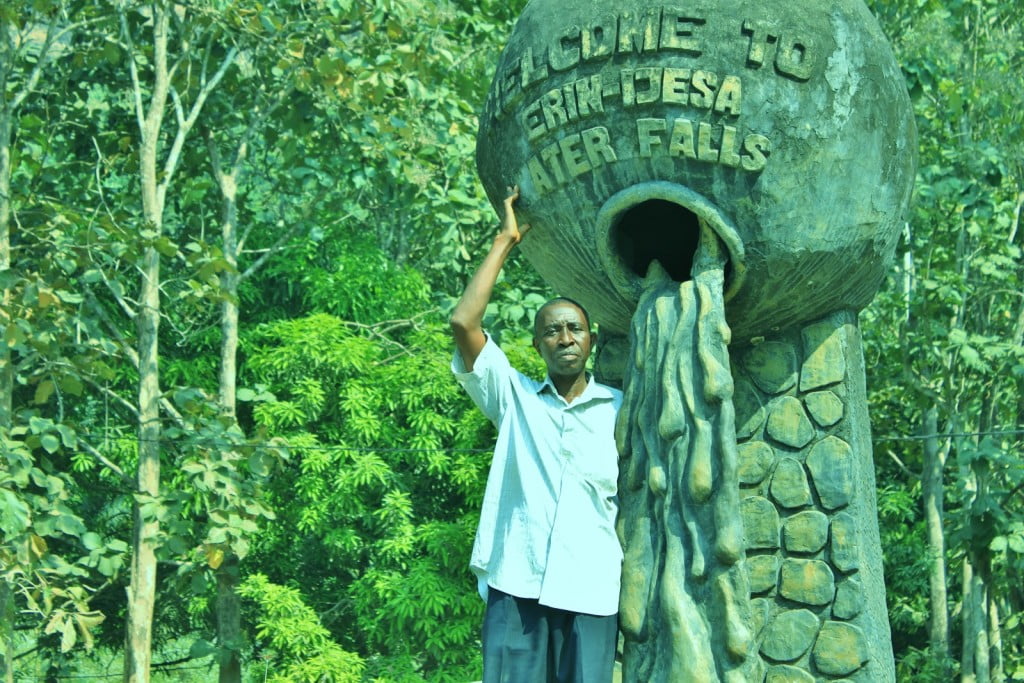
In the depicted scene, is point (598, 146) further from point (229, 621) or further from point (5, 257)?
point (229, 621)

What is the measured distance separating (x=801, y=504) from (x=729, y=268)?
2.51 feet

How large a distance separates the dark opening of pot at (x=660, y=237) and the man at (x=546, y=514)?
57cm

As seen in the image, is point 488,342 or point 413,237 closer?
point 488,342

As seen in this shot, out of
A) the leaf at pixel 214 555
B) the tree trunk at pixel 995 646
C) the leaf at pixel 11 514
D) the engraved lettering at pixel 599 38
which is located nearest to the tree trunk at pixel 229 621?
the leaf at pixel 214 555

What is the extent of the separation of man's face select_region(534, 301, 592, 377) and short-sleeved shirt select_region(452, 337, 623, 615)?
7 centimetres

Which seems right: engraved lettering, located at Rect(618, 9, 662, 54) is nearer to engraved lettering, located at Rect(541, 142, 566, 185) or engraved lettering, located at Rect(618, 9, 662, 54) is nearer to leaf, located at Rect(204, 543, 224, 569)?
engraved lettering, located at Rect(541, 142, 566, 185)

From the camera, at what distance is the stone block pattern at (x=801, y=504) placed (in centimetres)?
444

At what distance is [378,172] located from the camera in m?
10.4

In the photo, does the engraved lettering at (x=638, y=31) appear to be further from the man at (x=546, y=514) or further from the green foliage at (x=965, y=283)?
the green foliage at (x=965, y=283)

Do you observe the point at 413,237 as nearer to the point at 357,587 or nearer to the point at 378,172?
the point at 378,172

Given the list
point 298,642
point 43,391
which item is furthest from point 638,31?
point 298,642

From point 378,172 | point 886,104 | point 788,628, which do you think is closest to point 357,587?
point 378,172

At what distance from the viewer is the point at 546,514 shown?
386 centimetres

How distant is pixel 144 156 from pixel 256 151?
8.41 feet
